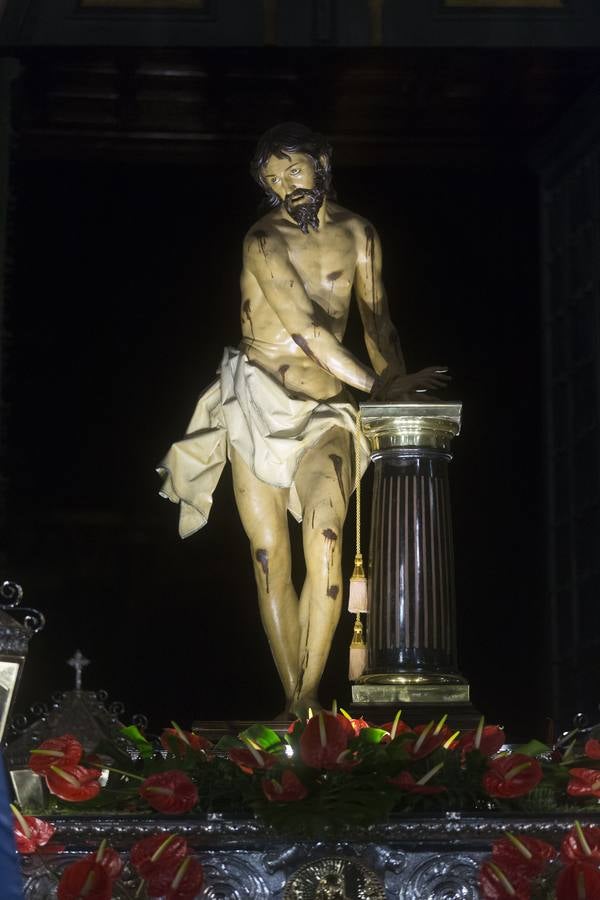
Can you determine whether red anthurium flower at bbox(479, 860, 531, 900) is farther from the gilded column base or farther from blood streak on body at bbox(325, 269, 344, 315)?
blood streak on body at bbox(325, 269, 344, 315)

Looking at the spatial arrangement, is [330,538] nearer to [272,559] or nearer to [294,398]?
[272,559]

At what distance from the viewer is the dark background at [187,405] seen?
712cm

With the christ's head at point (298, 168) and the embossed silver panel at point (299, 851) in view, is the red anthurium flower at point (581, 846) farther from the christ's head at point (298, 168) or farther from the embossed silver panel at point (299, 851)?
the christ's head at point (298, 168)

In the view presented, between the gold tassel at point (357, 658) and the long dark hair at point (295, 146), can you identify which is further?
the long dark hair at point (295, 146)

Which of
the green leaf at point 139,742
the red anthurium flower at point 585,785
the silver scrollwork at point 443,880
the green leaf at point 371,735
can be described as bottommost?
the silver scrollwork at point 443,880

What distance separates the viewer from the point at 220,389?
507cm

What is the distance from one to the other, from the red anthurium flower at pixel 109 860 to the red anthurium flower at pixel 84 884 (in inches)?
1.7

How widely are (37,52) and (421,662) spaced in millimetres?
3702

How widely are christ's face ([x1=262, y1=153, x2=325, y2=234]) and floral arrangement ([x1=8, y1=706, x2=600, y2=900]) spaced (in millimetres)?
2129

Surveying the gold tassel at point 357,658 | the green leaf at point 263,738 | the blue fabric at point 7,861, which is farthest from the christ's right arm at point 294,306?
the blue fabric at point 7,861

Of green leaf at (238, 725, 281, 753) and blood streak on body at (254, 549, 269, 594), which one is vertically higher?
blood streak on body at (254, 549, 269, 594)

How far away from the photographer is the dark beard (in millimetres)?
5020

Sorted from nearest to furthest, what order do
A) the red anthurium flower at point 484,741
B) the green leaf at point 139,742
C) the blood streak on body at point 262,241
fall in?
the red anthurium flower at point 484,741
the green leaf at point 139,742
the blood streak on body at point 262,241

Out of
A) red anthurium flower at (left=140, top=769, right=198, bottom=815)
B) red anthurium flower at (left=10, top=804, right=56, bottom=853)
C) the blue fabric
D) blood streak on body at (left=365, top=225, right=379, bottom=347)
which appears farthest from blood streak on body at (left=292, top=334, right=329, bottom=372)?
the blue fabric
